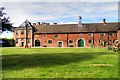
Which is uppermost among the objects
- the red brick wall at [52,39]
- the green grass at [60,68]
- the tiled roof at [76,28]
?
the tiled roof at [76,28]

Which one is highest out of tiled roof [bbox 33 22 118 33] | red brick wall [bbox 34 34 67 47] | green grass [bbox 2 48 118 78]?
tiled roof [bbox 33 22 118 33]

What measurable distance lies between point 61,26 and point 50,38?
496cm

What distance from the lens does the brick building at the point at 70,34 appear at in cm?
7719

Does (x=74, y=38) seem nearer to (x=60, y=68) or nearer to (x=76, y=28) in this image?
(x=76, y=28)

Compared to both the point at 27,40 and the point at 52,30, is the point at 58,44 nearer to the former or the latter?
the point at 52,30

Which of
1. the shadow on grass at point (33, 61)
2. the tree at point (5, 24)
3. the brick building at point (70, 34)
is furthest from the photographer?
the brick building at point (70, 34)

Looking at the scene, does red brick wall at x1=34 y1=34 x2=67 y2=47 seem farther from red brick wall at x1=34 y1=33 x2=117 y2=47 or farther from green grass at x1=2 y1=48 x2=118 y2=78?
green grass at x1=2 y1=48 x2=118 y2=78

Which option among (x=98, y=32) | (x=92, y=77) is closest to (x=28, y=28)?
(x=98, y=32)

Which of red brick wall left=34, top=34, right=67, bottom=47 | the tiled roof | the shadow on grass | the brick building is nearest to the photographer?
the shadow on grass

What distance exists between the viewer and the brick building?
77.2 m

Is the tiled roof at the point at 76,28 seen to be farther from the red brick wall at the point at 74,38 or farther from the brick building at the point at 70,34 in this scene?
the red brick wall at the point at 74,38

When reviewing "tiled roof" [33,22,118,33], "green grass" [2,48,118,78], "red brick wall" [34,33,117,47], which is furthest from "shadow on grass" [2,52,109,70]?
"tiled roof" [33,22,118,33]

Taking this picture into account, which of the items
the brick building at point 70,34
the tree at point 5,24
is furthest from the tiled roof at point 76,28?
the tree at point 5,24

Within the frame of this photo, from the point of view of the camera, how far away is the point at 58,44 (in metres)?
80.8
